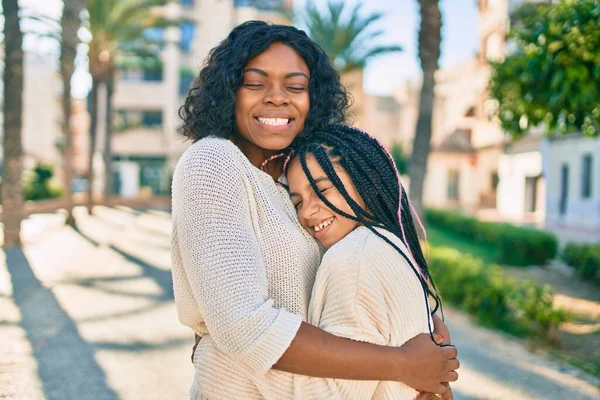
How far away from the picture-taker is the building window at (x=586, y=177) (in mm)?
25578

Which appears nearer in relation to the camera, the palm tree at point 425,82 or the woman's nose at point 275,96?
the woman's nose at point 275,96

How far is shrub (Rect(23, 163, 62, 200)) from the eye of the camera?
2806 centimetres

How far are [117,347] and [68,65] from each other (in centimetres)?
1362

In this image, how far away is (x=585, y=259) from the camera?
1145 centimetres

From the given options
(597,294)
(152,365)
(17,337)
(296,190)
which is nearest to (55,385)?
(152,365)

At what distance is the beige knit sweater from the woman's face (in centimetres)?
22

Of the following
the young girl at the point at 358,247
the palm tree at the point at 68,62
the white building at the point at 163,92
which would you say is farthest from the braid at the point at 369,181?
the white building at the point at 163,92

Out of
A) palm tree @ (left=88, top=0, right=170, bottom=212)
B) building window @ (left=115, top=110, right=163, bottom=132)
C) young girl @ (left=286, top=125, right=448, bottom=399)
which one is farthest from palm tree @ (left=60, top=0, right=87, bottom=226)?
building window @ (left=115, top=110, right=163, bottom=132)

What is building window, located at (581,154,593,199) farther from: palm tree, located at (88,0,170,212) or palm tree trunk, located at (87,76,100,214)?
palm tree trunk, located at (87,76,100,214)

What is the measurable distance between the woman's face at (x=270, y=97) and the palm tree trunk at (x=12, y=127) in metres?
12.4

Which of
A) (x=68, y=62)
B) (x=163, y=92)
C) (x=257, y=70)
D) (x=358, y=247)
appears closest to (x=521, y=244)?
(x=68, y=62)

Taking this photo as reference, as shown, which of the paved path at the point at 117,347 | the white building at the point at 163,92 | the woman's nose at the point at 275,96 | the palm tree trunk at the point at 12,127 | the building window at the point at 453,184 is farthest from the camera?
the white building at the point at 163,92

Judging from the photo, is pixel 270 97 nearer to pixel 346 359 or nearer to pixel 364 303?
pixel 364 303

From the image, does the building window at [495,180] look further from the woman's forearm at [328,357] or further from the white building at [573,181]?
the woman's forearm at [328,357]
